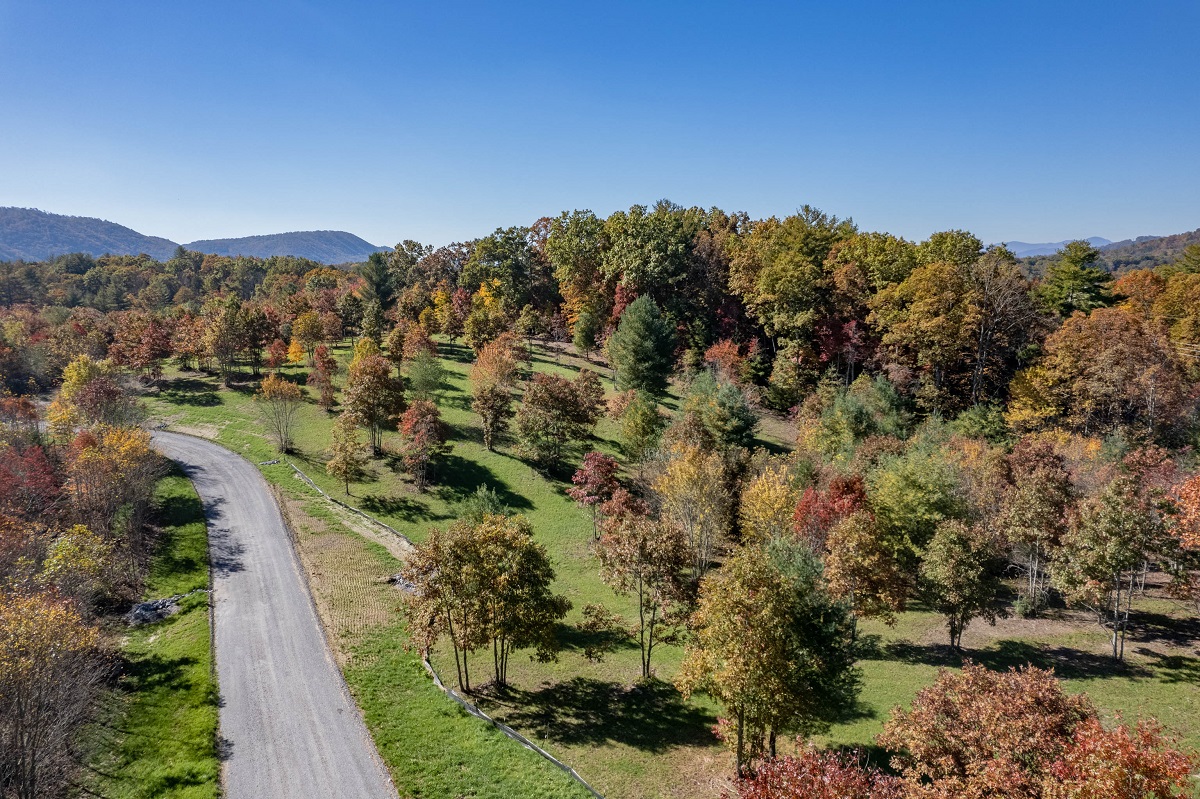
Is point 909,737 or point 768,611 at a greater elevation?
point 768,611

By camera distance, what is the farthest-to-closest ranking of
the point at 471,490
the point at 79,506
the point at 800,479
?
1. the point at 471,490
2. the point at 800,479
3. the point at 79,506

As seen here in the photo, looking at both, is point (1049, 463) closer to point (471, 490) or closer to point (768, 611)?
point (768, 611)

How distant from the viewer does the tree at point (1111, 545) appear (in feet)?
85.6

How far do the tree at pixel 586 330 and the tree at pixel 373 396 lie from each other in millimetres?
27774

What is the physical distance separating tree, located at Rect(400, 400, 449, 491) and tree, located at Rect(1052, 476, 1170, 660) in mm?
46609

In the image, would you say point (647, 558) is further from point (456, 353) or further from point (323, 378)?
point (456, 353)

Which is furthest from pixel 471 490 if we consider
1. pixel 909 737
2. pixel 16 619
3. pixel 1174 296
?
pixel 1174 296

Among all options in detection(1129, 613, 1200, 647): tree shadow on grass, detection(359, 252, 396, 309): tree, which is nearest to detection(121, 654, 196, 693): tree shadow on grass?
detection(1129, 613, 1200, 647): tree shadow on grass

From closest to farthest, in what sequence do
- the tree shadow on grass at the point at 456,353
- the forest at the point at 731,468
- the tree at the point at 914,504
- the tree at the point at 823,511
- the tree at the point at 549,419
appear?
the forest at the point at 731,468, the tree at the point at 823,511, the tree at the point at 914,504, the tree at the point at 549,419, the tree shadow on grass at the point at 456,353

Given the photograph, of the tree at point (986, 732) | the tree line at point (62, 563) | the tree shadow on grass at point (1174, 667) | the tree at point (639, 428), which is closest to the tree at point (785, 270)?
the tree at point (639, 428)

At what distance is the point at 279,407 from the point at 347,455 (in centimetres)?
1688

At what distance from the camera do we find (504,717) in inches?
989

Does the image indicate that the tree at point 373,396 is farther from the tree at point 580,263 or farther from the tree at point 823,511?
the tree at point 823,511

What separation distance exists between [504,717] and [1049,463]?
40.0 meters
